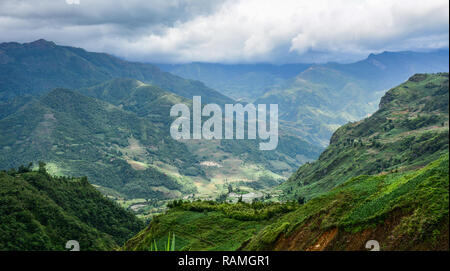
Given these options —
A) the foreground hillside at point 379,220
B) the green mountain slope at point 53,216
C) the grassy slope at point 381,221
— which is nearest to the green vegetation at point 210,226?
the foreground hillside at point 379,220

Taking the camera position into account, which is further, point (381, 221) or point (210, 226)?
point (210, 226)

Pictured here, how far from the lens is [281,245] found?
5738cm

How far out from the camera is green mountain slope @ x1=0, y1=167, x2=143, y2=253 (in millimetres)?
127375

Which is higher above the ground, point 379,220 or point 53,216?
point 379,220

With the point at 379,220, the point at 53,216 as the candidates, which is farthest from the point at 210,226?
the point at 53,216

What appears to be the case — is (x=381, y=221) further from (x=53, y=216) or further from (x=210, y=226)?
(x=53, y=216)

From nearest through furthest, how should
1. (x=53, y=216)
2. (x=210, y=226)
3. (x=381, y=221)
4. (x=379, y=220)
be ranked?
1. (x=381, y=221)
2. (x=379, y=220)
3. (x=210, y=226)
4. (x=53, y=216)

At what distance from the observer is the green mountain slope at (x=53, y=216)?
127375mm

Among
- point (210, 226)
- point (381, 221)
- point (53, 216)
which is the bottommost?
point (53, 216)

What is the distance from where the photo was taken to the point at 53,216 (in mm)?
146500

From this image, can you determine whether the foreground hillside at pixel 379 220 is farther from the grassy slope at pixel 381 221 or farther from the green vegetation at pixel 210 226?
the green vegetation at pixel 210 226
